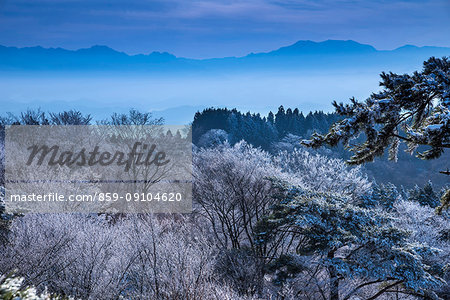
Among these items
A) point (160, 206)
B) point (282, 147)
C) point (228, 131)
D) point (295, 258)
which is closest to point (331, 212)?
point (295, 258)

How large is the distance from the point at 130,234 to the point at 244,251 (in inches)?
228

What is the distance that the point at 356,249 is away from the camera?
12984 mm

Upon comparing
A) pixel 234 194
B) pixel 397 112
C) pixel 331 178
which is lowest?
pixel 331 178

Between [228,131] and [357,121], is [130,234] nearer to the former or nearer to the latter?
[357,121]

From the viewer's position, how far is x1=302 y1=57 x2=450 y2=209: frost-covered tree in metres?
5.97

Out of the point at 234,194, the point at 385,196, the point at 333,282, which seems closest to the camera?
the point at 333,282

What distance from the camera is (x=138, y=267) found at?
1271 centimetres

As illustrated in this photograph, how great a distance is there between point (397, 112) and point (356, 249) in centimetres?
836

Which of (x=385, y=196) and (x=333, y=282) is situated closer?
(x=333, y=282)

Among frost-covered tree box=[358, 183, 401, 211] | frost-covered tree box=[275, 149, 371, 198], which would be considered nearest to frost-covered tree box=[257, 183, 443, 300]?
frost-covered tree box=[275, 149, 371, 198]

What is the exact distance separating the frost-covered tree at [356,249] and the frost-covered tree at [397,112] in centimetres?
640

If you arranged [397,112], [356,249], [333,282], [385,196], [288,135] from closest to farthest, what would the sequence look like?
[397,112] < [333,282] < [356,249] < [385,196] < [288,135]

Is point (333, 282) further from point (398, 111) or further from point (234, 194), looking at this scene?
point (234, 194)

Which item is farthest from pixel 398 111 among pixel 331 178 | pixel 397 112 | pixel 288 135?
pixel 288 135
